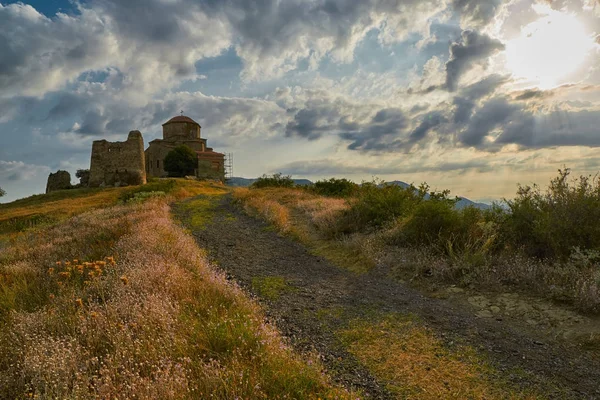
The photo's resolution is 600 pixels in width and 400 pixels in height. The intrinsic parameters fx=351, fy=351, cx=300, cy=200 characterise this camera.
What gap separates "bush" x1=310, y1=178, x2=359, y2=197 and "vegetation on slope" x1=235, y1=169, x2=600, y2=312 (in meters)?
12.7

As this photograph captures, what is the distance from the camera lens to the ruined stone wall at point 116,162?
3897 cm

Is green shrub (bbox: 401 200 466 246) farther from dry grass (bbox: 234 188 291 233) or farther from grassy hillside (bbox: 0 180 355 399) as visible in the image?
grassy hillside (bbox: 0 180 355 399)

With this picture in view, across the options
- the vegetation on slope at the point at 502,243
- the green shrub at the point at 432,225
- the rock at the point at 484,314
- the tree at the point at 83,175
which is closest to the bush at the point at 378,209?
the vegetation on slope at the point at 502,243

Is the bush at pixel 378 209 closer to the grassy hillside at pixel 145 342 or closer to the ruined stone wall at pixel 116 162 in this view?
the grassy hillside at pixel 145 342

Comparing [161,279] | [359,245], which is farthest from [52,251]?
[359,245]

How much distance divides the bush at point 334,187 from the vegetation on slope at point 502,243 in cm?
1267

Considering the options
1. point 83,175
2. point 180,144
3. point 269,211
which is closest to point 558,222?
point 269,211

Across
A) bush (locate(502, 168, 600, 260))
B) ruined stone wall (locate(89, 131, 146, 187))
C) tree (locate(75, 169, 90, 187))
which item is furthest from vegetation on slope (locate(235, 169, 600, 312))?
tree (locate(75, 169, 90, 187))

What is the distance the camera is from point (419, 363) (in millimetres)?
4152

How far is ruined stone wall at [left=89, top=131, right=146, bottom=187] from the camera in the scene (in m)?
39.0

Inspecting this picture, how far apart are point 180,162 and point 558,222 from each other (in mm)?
55312

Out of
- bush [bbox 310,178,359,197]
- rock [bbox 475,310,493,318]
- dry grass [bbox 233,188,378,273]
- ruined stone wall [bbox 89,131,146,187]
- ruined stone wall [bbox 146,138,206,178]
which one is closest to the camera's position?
rock [bbox 475,310,493,318]

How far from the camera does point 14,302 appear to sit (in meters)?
5.43

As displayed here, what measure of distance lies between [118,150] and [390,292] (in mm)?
39637
